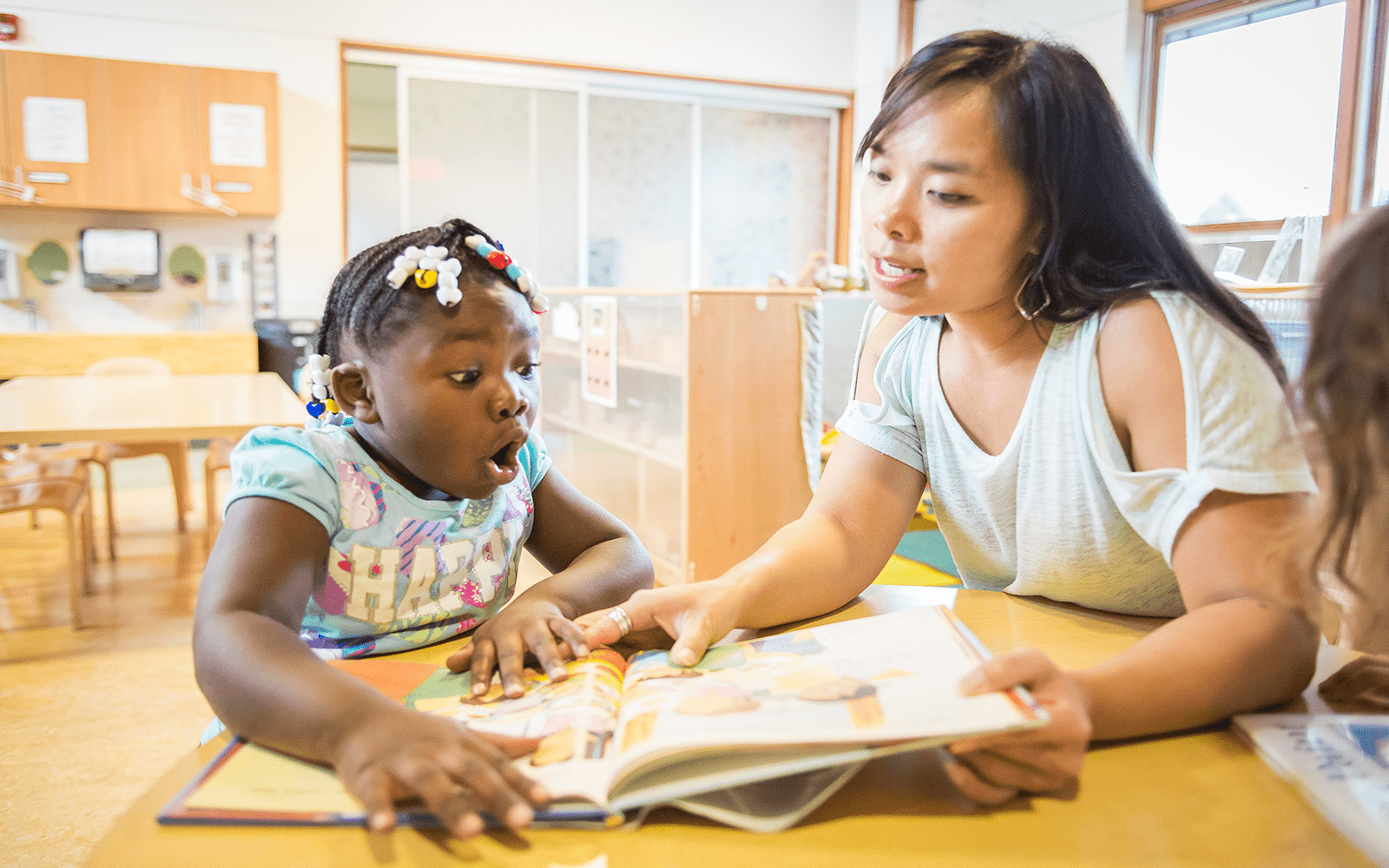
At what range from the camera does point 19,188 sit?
182 inches

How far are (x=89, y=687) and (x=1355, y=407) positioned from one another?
2.86 metres

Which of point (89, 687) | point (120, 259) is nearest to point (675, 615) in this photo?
point (89, 687)

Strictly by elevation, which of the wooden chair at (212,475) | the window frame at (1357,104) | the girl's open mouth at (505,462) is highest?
the window frame at (1357,104)

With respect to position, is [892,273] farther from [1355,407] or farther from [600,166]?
[600,166]

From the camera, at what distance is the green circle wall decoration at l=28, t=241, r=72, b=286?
16.0 feet

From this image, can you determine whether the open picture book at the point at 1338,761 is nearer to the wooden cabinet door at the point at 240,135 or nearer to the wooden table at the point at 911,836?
the wooden table at the point at 911,836

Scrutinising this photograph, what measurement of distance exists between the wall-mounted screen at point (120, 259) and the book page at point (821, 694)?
206 inches

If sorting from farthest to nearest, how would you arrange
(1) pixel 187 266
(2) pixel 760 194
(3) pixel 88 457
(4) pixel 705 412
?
(2) pixel 760 194, (1) pixel 187 266, (3) pixel 88 457, (4) pixel 705 412

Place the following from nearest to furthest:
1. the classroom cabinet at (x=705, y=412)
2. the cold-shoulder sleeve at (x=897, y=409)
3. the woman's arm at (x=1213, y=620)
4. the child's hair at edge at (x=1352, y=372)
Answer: the child's hair at edge at (x=1352, y=372), the woman's arm at (x=1213, y=620), the cold-shoulder sleeve at (x=897, y=409), the classroom cabinet at (x=705, y=412)

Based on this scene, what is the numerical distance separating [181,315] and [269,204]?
0.84 metres

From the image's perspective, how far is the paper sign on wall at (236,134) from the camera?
16.0ft

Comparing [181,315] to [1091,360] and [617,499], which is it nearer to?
[617,499]

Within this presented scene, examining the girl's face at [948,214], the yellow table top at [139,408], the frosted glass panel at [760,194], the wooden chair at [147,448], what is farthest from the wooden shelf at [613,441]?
the frosted glass panel at [760,194]

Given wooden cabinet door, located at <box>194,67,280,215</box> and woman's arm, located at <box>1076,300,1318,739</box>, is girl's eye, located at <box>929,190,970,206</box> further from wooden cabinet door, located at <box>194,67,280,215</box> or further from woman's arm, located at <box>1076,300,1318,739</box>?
wooden cabinet door, located at <box>194,67,280,215</box>
